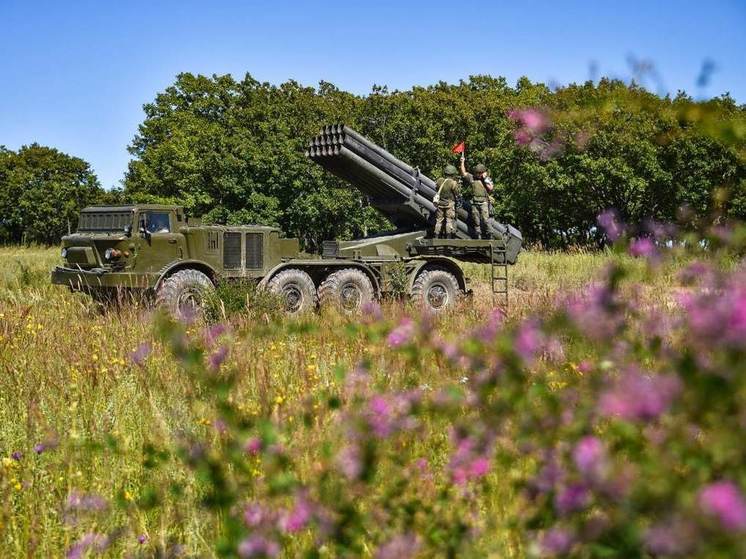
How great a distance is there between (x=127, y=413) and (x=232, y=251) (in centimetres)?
739

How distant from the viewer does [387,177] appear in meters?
13.3

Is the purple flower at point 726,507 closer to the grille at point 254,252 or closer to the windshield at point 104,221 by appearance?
the windshield at point 104,221

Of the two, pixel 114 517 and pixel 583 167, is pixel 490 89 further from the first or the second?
pixel 114 517

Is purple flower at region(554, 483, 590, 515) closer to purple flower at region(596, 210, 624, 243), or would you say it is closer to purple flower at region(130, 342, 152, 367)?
purple flower at region(596, 210, 624, 243)

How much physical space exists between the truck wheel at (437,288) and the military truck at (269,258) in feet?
0.05

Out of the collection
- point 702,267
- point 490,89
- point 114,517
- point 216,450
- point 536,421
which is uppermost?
point 490,89

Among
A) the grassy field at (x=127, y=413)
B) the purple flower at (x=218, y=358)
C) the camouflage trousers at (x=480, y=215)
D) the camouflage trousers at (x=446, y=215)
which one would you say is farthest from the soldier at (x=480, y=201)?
the purple flower at (x=218, y=358)

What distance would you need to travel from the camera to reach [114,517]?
3.17 m

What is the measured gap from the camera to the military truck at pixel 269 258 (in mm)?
10961

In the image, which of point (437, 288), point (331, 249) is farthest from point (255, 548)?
point (437, 288)

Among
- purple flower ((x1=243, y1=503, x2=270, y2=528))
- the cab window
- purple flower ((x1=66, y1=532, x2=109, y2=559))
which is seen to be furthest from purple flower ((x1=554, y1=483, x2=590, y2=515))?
the cab window

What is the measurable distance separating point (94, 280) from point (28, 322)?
11.9ft

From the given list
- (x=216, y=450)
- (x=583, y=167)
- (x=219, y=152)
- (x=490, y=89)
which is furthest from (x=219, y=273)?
(x=490, y=89)

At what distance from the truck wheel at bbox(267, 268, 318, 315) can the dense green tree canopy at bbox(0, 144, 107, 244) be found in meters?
44.9
